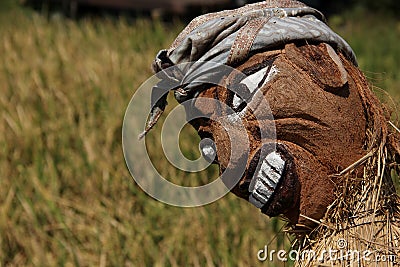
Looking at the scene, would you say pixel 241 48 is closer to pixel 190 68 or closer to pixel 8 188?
pixel 190 68

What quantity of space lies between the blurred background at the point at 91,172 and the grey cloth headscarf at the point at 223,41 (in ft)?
0.85

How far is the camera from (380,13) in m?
7.86

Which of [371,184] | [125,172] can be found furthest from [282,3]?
[125,172]

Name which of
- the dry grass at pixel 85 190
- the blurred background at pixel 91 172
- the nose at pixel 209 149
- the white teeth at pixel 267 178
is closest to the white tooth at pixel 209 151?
the nose at pixel 209 149

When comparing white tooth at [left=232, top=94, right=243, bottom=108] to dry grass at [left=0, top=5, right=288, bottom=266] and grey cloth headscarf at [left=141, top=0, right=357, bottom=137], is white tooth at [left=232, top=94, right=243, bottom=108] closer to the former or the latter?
grey cloth headscarf at [left=141, top=0, right=357, bottom=137]

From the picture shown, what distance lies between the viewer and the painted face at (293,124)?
1.23 meters

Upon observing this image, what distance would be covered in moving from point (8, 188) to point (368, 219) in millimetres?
2086

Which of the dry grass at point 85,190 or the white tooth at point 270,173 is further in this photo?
the dry grass at point 85,190

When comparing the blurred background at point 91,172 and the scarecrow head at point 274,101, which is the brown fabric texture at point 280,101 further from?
the blurred background at point 91,172

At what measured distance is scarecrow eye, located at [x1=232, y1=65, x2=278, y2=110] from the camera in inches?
48.8

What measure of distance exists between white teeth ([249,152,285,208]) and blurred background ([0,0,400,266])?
0.34m

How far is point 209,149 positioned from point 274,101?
0.18m

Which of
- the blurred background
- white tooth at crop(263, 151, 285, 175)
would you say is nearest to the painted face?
white tooth at crop(263, 151, 285, 175)

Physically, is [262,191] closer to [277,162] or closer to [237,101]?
[277,162]
